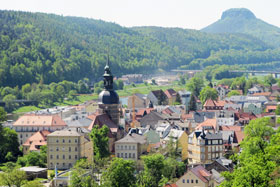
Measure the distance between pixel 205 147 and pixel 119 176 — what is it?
16.2m

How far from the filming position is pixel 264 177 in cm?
5275

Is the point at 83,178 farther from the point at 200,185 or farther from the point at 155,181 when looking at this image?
the point at 200,185

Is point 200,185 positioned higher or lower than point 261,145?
lower

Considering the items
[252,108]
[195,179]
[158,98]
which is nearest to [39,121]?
[195,179]

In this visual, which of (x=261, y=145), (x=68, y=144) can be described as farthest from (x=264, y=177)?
(x=68, y=144)

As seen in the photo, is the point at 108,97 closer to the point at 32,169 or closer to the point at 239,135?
the point at 239,135

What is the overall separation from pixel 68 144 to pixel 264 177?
36.7m

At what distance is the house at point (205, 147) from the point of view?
80375mm

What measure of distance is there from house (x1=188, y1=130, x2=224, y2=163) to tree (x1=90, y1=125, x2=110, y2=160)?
11835 millimetres

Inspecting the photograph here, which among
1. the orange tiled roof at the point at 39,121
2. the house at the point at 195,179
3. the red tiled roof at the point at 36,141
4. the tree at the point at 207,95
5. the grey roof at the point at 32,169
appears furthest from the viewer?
the tree at the point at 207,95

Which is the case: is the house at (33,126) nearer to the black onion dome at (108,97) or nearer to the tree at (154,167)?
the black onion dome at (108,97)

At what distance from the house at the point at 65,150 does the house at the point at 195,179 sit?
61.3 ft

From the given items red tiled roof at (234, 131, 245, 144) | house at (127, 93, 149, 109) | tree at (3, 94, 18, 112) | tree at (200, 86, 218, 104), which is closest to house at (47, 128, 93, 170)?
red tiled roof at (234, 131, 245, 144)

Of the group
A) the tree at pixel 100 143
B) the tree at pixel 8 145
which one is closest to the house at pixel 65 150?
the tree at pixel 100 143
